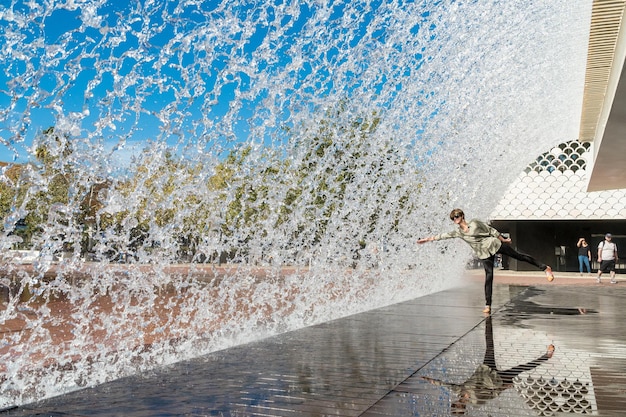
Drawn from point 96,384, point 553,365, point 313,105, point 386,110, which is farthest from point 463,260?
point 96,384

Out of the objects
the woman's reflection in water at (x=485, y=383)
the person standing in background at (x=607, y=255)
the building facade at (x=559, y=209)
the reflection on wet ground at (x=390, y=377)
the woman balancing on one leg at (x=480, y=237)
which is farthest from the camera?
the building facade at (x=559, y=209)

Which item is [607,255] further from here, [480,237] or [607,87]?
[480,237]

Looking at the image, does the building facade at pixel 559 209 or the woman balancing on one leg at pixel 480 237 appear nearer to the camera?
the woman balancing on one leg at pixel 480 237

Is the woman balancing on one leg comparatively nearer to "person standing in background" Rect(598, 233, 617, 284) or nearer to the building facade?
"person standing in background" Rect(598, 233, 617, 284)

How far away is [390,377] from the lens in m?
3.95

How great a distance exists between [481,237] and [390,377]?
471 cm

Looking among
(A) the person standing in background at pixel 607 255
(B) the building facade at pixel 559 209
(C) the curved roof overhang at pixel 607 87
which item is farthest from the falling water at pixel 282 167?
(B) the building facade at pixel 559 209

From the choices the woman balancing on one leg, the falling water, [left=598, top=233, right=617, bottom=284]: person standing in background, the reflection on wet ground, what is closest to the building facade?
[left=598, top=233, right=617, bottom=284]: person standing in background

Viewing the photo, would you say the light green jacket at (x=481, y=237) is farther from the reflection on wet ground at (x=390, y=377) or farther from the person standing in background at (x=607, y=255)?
the person standing in background at (x=607, y=255)

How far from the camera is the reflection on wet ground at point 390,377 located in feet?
10.3

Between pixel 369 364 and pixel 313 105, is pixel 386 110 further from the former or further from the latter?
pixel 369 364

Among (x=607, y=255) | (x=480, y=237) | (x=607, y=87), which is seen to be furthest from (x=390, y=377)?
(x=607, y=255)

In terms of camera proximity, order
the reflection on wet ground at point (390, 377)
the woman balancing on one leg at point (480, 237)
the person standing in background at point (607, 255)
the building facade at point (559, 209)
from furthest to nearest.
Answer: the building facade at point (559, 209), the person standing in background at point (607, 255), the woman balancing on one leg at point (480, 237), the reflection on wet ground at point (390, 377)

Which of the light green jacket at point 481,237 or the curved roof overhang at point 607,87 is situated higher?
the curved roof overhang at point 607,87
